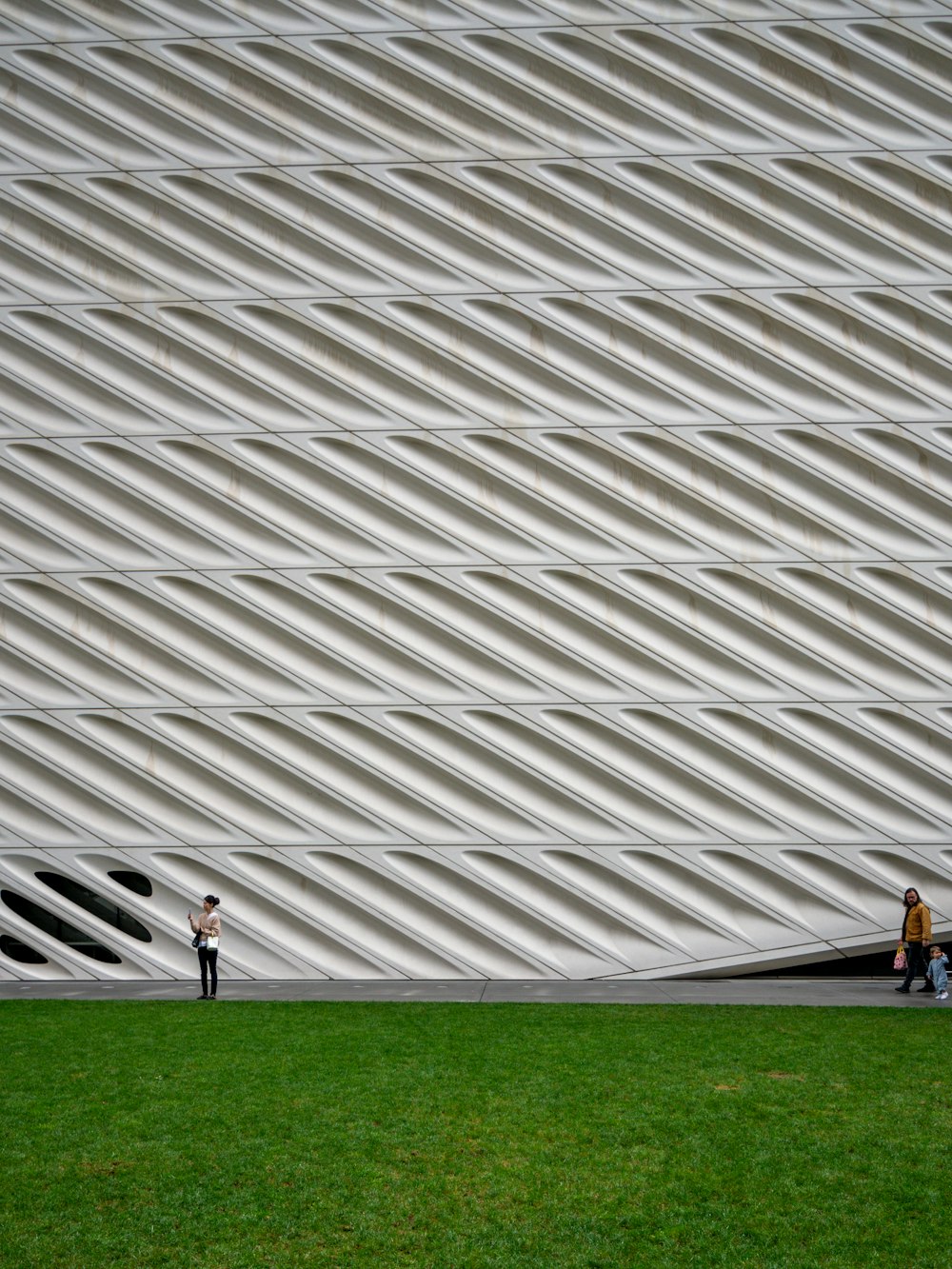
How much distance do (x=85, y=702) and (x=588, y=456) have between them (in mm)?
7991

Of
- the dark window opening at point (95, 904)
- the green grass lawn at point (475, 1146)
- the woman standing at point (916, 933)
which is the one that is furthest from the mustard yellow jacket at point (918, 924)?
the dark window opening at point (95, 904)

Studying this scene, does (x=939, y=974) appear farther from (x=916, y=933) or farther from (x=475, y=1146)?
(x=475, y=1146)

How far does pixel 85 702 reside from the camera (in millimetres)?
14703

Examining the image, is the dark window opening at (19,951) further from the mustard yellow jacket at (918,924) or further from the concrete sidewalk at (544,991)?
the mustard yellow jacket at (918,924)

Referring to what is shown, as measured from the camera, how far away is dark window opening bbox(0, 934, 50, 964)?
1450cm

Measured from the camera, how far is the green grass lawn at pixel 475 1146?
16.5ft

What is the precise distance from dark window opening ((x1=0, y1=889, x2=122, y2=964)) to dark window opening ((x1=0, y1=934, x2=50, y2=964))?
35 cm

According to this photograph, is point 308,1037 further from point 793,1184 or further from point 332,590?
point 332,590

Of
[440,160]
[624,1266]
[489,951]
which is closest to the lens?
[624,1266]

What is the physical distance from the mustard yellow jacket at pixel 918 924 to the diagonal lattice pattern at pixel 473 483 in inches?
64.8

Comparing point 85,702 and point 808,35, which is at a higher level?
point 808,35

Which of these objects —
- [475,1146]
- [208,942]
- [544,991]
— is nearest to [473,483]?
[544,991]

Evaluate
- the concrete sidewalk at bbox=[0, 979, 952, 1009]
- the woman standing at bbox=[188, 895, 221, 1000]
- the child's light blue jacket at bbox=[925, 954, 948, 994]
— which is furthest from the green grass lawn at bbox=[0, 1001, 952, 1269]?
the child's light blue jacket at bbox=[925, 954, 948, 994]

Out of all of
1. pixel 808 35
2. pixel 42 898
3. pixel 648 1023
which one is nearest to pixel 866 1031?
pixel 648 1023
